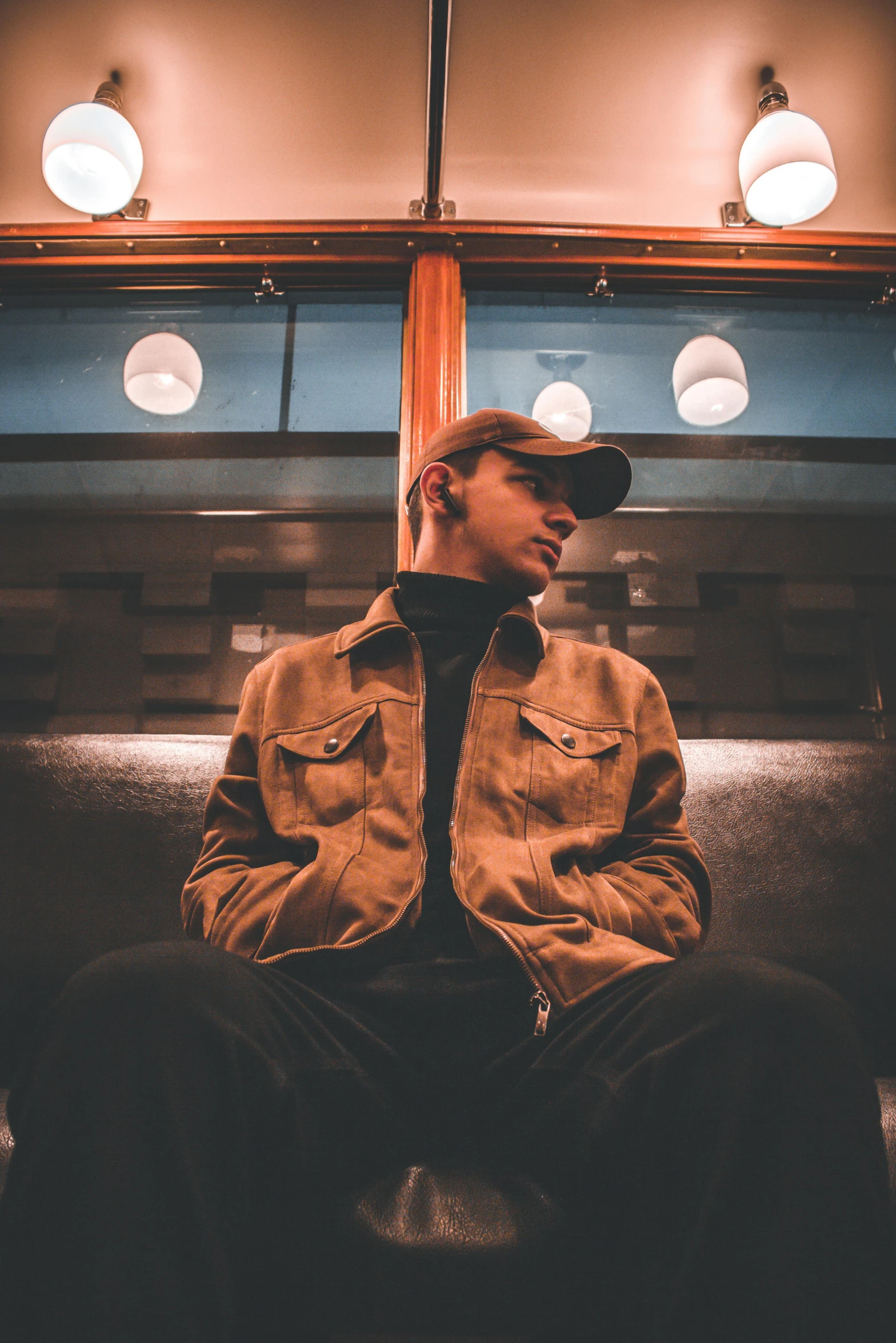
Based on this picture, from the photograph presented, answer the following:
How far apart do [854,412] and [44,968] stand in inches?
120

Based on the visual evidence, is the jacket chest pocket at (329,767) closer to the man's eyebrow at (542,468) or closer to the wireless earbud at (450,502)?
the wireless earbud at (450,502)

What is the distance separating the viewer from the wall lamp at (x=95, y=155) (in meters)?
2.36

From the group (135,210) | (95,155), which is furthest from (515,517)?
(135,210)

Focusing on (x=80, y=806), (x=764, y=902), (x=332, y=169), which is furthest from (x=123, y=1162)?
(x=332, y=169)

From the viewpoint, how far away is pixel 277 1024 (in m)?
0.97

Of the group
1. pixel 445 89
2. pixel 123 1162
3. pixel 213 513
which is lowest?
pixel 123 1162

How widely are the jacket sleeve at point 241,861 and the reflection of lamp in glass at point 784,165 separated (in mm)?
2244

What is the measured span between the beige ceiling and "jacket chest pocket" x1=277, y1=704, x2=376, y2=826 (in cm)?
216

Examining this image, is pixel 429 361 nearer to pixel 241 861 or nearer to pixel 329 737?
pixel 329 737

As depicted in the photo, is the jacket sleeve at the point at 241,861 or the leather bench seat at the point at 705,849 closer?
the jacket sleeve at the point at 241,861

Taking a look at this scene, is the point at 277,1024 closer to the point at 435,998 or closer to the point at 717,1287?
the point at 435,998

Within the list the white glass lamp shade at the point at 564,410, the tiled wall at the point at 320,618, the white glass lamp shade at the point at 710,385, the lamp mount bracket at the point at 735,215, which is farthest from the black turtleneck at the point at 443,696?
the lamp mount bracket at the point at 735,215

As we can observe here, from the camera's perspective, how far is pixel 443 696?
1517 mm

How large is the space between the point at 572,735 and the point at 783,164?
2061mm
